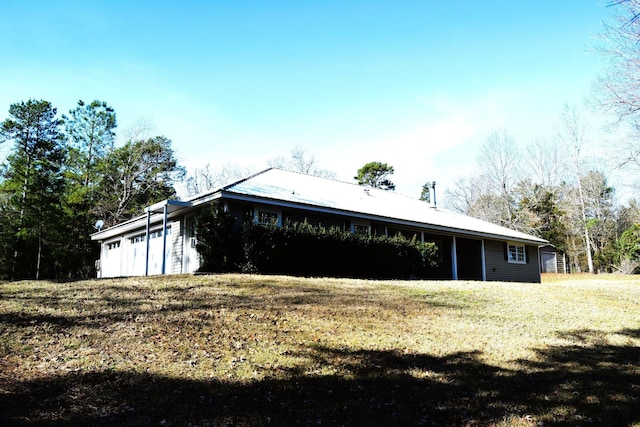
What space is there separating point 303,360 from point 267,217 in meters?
9.93

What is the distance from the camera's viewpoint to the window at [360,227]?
17500 millimetres

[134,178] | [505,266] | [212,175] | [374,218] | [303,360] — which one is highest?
[212,175]

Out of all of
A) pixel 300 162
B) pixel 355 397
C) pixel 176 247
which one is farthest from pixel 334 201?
pixel 300 162

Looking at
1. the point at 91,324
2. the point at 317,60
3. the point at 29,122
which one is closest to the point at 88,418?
the point at 91,324

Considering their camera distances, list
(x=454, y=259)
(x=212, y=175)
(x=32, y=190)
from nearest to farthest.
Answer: (x=454, y=259) < (x=32, y=190) < (x=212, y=175)

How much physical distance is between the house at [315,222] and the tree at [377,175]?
17.6m

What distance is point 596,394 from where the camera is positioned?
16.5 feet

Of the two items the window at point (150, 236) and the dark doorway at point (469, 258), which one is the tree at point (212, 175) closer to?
the window at point (150, 236)

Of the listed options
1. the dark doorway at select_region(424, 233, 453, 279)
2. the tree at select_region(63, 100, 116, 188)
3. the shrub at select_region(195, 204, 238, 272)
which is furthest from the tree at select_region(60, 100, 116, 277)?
the dark doorway at select_region(424, 233, 453, 279)

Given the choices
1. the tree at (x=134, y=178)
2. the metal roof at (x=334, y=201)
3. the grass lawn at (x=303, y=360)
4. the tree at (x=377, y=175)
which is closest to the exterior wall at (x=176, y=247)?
the metal roof at (x=334, y=201)

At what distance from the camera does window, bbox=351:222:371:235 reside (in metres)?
17.5

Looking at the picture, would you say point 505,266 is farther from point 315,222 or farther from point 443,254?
point 315,222

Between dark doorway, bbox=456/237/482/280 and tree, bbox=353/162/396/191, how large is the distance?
20.0m

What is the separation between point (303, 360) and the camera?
5.84 meters
